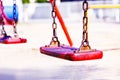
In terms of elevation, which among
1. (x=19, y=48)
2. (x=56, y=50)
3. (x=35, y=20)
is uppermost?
(x=56, y=50)

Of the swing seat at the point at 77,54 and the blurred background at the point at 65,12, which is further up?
the swing seat at the point at 77,54

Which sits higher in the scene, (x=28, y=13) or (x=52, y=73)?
(x=52, y=73)

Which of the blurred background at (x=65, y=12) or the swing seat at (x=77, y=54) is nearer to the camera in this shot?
the swing seat at (x=77, y=54)

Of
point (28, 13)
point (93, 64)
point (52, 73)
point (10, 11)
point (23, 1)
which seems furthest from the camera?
point (23, 1)

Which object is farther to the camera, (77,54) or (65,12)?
(65,12)

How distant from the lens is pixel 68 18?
1565 cm

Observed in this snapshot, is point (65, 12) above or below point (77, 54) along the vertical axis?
below

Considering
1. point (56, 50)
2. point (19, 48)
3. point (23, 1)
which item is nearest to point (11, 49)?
point (19, 48)

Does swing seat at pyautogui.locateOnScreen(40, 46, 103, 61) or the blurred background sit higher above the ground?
swing seat at pyautogui.locateOnScreen(40, 46, 103, 61)

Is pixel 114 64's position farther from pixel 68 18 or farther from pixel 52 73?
pixel 68 18

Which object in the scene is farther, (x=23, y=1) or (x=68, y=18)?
(x=23, y=1)

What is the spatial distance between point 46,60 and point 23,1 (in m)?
11.8

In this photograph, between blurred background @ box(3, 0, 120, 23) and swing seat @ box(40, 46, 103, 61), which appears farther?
blurred background @ box(3, 0, 120, 23)

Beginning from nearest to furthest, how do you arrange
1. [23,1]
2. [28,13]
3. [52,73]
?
1. [52,73]
2. [28,13]
3. [23,1]
